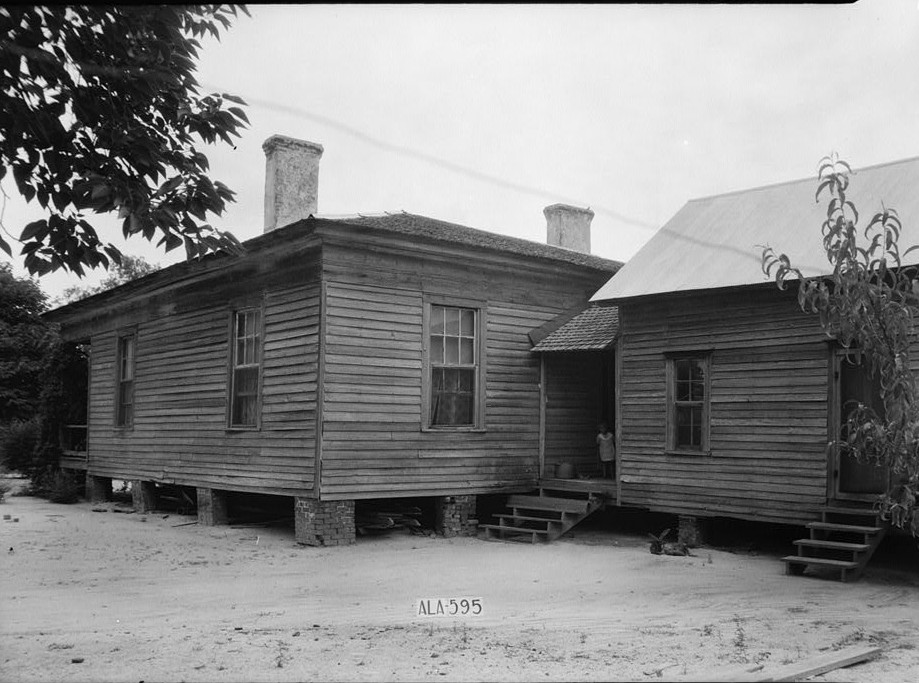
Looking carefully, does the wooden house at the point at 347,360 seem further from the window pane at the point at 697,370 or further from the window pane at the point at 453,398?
the window pane at the point at 697,370

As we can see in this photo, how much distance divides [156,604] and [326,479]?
4.56 metres

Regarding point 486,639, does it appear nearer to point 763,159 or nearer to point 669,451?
point 669,451

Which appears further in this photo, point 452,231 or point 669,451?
point 452,231

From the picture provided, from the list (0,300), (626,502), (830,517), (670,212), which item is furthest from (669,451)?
(0,300)

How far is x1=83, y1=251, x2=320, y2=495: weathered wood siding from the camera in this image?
1537cm

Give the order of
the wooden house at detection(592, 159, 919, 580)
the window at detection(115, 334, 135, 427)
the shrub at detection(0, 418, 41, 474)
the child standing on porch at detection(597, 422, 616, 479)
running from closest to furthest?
the wooden house at detection(592, 159, 919, 580) → the child standing on porch at detection(597, 422, 616, 479) → the window at detection(115, 334, 135, 427) → the shrub at detection(0, 418, 41, 474)

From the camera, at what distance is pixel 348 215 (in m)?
16.4

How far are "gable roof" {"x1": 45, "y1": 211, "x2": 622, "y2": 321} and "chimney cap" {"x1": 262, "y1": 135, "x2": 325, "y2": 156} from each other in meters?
2.83

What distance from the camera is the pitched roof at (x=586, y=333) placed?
1639cm

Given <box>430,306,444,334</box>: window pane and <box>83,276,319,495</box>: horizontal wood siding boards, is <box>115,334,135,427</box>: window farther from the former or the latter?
<box>430,306,444,334</box>: window pane

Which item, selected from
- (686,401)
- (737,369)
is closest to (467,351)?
(686,401)

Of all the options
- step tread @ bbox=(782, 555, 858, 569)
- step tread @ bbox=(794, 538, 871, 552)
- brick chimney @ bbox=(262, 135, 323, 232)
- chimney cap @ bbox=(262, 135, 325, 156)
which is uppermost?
chimney cap @ bbox=(262, 135, 325, 156)

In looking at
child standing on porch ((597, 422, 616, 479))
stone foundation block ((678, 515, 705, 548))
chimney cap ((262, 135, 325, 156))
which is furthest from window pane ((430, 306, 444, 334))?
chimney cap ((262, 135, 325, 156))

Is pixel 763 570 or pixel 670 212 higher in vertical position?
pixel 670 212
